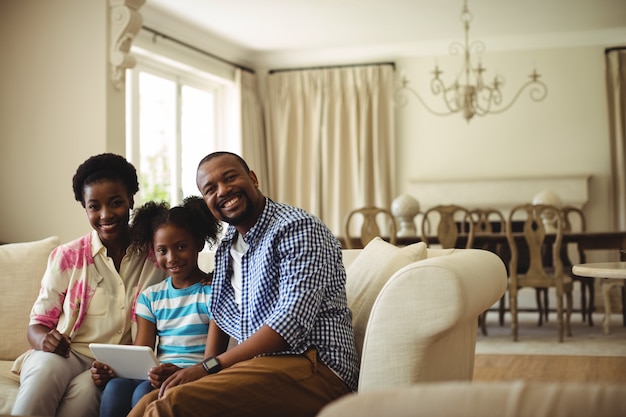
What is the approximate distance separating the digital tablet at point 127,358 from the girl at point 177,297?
3cm

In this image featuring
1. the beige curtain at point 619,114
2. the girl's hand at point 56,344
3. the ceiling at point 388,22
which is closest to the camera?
the girl's hand at point 56,344

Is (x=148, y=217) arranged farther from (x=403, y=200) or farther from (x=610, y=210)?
(x=610, y=210)

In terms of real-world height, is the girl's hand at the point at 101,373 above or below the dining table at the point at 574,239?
below

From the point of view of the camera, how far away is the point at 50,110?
4102mm

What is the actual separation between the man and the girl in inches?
3.8

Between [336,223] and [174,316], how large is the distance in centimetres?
Answer: 630

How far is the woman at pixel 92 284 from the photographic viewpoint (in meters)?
2.22

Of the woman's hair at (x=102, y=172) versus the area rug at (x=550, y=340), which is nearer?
the woman's hair at (x=102, y=172)

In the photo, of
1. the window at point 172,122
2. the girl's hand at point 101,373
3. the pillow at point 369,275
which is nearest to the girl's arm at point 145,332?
the girl's hand at point 101,373

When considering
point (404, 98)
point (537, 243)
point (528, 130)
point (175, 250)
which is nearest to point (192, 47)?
point (404, 98)

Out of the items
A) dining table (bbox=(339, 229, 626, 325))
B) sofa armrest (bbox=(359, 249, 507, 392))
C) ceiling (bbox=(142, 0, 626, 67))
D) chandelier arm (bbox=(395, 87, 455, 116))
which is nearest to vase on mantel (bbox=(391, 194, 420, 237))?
dining table (bbox=(339, 229, 626, 325))

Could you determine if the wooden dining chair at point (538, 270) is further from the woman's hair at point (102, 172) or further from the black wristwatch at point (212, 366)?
the black wristwatch at point (212, 366)

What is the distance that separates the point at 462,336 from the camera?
6.74 feet

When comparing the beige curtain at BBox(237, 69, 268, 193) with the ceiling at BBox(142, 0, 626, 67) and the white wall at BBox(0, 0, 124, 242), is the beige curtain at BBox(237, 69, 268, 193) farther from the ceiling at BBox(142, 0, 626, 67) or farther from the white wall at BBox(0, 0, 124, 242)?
the white wall at BBox(0, 0, 124, 242)
